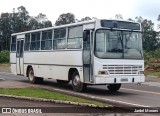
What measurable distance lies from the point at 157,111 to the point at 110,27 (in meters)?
6.18

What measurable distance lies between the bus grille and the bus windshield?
1.29 ft

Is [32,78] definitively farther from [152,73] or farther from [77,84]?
[152,73]

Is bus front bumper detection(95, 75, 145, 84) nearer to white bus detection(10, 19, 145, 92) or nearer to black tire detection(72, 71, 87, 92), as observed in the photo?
white bus detection(10, 19, 145, 92)

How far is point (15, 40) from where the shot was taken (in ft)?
91.8

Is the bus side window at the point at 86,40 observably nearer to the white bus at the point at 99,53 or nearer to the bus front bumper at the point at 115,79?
the white bus at the point at 99,53

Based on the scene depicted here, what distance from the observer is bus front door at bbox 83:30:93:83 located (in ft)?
60.9

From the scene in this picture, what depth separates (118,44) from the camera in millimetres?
18609

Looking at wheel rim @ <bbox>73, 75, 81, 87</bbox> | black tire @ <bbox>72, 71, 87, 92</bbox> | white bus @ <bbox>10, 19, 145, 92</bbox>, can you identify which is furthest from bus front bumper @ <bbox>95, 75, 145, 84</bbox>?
wheel rim @ <bbox>73, 75, 81, 87</bbox>

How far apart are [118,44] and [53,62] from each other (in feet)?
15.5

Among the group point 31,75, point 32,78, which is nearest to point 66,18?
point 31,75

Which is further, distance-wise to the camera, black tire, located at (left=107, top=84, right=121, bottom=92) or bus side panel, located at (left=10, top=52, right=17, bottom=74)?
bus side panel, located at (left=10, top=52, right=17, bottom=74)

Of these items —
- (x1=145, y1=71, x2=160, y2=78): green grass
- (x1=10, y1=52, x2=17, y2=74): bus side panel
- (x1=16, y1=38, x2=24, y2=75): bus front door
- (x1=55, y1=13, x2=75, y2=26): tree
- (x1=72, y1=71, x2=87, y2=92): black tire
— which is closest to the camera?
(x1=72, y1=71, x2=87, y2=92): black tire

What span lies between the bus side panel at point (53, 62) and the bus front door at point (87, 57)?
42cm

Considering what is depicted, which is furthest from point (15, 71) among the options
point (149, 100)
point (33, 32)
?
point (149, 100)
